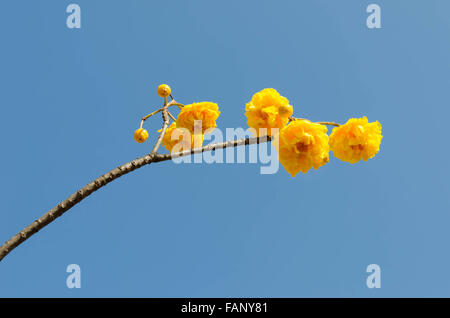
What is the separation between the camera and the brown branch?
128 centimetres

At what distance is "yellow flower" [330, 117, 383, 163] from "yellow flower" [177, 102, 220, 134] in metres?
0.54

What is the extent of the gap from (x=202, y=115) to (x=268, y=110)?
362 millimetres

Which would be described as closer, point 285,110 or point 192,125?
point 285,110

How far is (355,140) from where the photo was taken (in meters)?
1.48

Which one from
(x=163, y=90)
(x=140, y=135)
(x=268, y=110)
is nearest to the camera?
(x=268, y=110)

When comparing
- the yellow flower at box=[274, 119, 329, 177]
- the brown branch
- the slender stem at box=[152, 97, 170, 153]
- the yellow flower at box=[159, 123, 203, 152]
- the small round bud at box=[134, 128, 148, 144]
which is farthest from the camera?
the small round bud at box=[134, 128, 148, 144]

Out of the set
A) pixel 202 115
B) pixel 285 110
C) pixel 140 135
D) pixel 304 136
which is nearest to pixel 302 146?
pixel 304 136

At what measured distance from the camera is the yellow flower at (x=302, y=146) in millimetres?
1435

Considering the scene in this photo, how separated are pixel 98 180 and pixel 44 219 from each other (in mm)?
227

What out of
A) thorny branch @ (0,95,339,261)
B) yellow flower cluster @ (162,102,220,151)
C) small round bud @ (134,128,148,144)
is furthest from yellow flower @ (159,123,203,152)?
small round bud @ (134,128,148,144)

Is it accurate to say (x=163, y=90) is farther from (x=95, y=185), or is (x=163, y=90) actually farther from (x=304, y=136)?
(x=304, y=136)

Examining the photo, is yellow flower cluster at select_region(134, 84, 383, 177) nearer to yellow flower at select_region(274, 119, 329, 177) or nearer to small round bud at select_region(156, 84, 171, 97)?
yellow flower at select_region(274, 119, 329, 177)

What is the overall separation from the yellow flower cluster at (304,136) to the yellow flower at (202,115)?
0.23m
